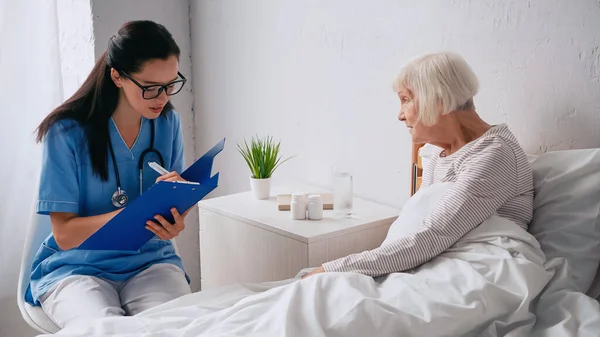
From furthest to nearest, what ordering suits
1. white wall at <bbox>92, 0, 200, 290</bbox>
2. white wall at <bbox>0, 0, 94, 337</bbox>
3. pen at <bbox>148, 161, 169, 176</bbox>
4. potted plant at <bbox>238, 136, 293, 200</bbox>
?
white wall at <bbox>92, 0, 200, 290</bbox>
white wall at <bbox>0, 0, 94, 337</bbox>
potted plant at <bbox>238, 136, 293, 200</bbox>
pen at <bbox>148, 161, 169, 176</bbox>

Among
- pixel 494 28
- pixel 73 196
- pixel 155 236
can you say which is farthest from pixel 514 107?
pixel 73 196

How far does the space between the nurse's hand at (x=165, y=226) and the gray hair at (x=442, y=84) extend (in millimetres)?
729

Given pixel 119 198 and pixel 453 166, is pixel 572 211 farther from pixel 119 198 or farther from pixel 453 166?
pixel 119 198

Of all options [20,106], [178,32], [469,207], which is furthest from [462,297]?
[178,32]

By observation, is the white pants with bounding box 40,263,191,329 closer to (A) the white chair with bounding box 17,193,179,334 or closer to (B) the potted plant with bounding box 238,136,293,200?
(A) the white chair with bounding box 17,193,179,334

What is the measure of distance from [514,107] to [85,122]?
1.25 meters

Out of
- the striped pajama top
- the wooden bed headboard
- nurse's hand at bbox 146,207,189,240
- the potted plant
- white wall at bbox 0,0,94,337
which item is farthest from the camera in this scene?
white wall at bbox 0,0,94,337

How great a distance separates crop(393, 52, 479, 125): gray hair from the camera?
1696 mm

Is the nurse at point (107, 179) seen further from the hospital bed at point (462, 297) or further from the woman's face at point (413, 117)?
the woman's face at point (413, 117)

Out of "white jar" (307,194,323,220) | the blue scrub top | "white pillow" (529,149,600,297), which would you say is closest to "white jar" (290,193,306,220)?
"white jar" (307,194,323,220)

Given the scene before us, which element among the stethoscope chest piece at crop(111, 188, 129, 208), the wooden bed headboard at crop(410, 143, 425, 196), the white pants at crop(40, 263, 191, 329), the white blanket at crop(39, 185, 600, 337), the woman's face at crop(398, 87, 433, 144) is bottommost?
the white pants at crop(40, 263, 191, 329)

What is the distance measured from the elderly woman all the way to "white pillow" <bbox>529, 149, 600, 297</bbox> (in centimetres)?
5

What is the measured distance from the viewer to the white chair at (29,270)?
1815 millimetres

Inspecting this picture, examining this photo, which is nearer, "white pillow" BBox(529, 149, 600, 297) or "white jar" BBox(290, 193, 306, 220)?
"white pillow" BBox(529, 149, 600, 297)
